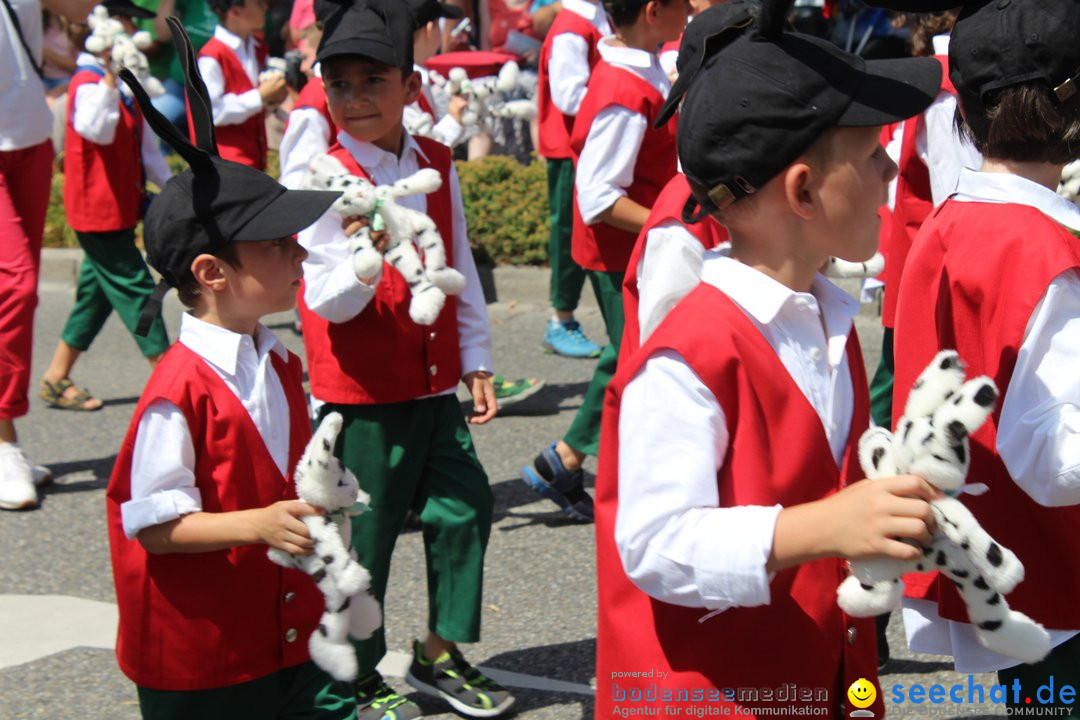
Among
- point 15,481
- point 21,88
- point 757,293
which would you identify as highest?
point 757,293

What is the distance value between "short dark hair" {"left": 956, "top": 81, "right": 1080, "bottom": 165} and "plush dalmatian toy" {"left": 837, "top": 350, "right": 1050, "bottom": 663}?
0.83 m

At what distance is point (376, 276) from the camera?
12.6ft

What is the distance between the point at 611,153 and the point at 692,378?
3103 mm

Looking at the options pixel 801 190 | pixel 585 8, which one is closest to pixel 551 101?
pixel 585 8

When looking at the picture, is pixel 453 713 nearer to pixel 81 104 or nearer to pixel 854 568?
pixel 854 568

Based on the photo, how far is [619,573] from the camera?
2.32 meters

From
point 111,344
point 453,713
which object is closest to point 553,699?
point 453,713

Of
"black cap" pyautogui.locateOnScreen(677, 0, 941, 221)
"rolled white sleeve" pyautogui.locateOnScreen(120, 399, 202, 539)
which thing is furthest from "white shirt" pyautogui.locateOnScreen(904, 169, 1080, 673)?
"rolled white sleeve" pyautogui.locateOnScreen(120, 399, 202, 539)

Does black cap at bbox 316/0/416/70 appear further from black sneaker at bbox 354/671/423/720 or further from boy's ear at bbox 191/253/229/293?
black sneaker at bbox 354/671/423/720

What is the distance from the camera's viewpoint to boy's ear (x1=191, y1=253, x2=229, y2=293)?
3055mm

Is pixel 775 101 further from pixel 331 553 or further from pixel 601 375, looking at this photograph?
pixel 601 375

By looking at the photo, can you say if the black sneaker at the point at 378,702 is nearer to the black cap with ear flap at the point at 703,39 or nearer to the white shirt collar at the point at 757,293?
the black cap with ear flap at the point at 703,39

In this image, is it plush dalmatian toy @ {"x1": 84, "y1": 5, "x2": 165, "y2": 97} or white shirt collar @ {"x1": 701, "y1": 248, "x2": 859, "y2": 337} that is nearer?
white shirt collar @ {"x1": 701, "y1": 248, "x2": 859, "y2": 337}

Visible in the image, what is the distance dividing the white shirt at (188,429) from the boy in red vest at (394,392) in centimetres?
84
